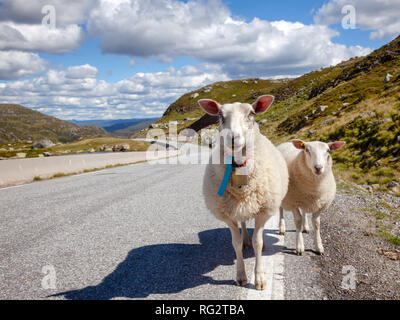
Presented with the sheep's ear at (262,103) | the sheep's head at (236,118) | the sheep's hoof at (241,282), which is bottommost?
the sheep's hoof at (241,282)

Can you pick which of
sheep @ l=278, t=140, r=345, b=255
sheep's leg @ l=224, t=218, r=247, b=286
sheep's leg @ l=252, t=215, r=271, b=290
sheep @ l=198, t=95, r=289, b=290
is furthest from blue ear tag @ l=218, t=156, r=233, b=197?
sheep @ l=278, t=140, r=345, b=255

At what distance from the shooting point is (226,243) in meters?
4.62

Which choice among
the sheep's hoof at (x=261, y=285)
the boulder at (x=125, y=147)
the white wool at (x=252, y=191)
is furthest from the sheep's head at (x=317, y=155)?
the boulder at (x=125, y=147)

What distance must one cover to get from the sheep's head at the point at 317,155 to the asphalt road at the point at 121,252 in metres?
1.38

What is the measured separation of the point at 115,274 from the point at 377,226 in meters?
4.58

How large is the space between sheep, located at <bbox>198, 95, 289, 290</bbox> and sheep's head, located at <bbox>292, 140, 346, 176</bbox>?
1.01 m

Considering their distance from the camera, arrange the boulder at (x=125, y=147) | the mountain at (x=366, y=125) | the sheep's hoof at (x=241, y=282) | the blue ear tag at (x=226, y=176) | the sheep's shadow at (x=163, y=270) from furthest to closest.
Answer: the boulder at (x=125, y=147), the mountain at (x=366, y=125), the blue ear tag at (x=226, y=176), the sheep's hoof at (x=241, y=282), the sheep's shadow at (x=163, y=270)

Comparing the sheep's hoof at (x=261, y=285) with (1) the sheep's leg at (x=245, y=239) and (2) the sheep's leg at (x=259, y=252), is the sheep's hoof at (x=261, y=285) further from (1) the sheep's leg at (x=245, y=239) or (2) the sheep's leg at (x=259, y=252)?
(1) the sheep's leg at (x=245, y=239)

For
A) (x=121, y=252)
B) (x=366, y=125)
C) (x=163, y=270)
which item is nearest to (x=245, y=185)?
(x=163, y=270)

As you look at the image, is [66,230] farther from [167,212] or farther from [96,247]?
[167,212]

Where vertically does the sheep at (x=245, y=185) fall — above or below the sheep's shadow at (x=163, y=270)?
above

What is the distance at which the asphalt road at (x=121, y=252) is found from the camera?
10.5 ft

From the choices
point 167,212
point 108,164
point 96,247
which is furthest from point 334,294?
point 108,164

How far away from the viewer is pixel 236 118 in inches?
131
